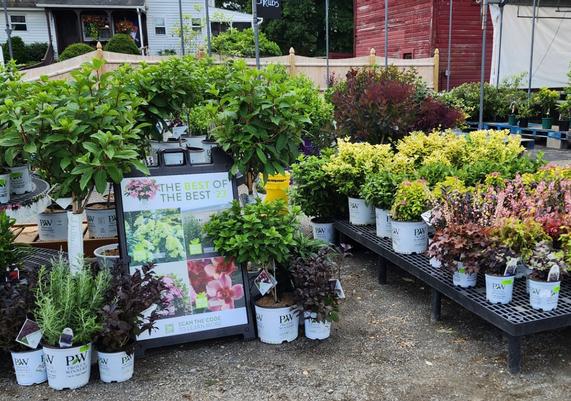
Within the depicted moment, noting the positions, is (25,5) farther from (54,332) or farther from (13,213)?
(54,332)

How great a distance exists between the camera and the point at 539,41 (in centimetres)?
1683

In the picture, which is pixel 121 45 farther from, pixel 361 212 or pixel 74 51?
pixel 361 212

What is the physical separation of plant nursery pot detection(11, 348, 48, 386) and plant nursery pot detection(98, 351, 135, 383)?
1.13 feet

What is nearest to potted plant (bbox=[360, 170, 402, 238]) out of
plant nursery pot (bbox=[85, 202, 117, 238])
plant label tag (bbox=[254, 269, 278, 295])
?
plant label tag (bbox=[254, 269, 278, 295])

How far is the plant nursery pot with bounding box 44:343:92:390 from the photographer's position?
315cm

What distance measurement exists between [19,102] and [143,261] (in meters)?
1.23

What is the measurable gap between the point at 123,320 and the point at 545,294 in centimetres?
246

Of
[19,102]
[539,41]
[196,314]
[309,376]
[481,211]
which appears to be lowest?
[309,376]

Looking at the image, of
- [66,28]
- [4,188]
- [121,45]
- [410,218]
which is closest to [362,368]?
[410,218]

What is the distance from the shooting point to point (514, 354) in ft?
10.6

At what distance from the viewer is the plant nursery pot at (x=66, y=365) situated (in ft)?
10.3

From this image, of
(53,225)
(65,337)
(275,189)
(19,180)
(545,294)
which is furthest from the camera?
(275,189)

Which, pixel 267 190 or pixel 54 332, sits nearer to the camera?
pixel 54 332

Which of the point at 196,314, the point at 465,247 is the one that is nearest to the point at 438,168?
the point at 465,247
